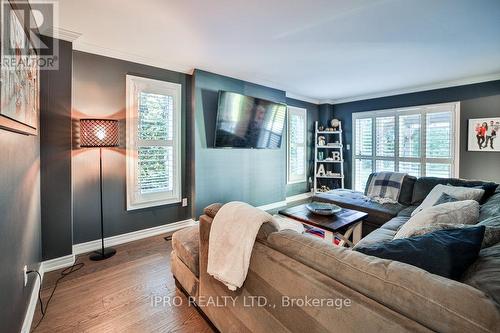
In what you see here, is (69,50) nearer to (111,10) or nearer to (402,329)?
(111,10)

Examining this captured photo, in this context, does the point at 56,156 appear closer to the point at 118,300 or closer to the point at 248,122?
the point at 118,300

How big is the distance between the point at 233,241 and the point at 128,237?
8.01 feet

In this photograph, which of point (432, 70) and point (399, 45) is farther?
point (432, 70)

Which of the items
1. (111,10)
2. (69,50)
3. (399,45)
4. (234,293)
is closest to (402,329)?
(234,293)

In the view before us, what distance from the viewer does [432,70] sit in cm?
354

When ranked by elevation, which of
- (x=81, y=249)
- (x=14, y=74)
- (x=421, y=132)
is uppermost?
(x=421, y=132)

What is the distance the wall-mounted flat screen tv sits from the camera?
360cm

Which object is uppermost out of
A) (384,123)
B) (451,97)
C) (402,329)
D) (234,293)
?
(451,97)

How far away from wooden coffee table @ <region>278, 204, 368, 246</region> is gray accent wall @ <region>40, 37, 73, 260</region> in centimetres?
239

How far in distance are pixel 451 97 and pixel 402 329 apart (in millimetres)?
5066

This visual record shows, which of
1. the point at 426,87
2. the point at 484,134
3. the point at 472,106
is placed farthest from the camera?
the point at 426,87
